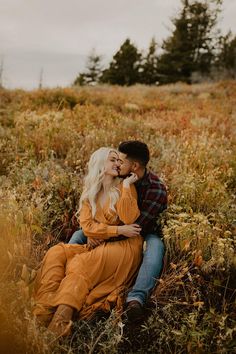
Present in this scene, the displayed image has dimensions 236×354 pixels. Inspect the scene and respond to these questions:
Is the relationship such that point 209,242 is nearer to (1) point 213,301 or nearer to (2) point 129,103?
(1) point 213,301

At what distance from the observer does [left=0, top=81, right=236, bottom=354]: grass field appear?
119 inches

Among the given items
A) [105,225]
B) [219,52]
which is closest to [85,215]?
[105,225]

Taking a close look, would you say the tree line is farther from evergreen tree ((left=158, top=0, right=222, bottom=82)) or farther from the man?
the man

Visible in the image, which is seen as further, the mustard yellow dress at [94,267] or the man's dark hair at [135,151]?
the man's dark hair at [135,151]

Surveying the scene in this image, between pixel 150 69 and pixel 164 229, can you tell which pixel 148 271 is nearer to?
pixel 164 229

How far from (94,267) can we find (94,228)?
39 cm

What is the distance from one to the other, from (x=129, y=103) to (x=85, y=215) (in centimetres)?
770

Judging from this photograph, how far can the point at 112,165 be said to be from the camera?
4.02 meters

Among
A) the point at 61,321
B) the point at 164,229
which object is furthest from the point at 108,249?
the point at 61,321

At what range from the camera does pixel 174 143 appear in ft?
20.9

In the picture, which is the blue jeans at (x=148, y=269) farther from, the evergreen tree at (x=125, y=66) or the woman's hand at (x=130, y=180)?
the evergreen tree at (x=125, y=66)

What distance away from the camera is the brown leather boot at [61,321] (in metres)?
3.03

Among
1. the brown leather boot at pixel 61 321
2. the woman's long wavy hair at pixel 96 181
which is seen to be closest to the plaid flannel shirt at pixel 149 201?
the woman's long wavy hair at pixel 96 181

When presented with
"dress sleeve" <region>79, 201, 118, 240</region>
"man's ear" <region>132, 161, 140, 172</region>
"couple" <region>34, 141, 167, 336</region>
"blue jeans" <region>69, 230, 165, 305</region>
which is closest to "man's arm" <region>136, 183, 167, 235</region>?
"couple" <region>34, 141, 167, 336</region>
